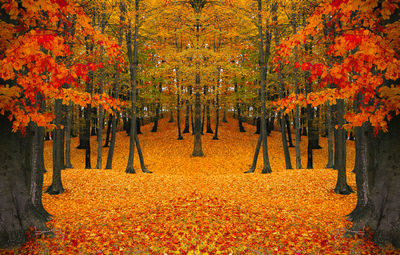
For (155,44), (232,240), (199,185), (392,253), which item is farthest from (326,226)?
(155,44)

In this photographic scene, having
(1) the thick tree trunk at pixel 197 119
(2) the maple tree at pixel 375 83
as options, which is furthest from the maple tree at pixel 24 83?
(1) the thick tree trunk at pixel 197 119

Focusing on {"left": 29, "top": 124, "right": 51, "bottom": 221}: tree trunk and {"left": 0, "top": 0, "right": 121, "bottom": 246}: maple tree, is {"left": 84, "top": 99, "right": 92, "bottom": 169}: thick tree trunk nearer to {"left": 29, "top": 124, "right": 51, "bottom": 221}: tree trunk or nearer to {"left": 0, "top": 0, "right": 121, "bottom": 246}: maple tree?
{"left": 29, "top": 124, "right": 51, "bottom": 221}: tree trunk

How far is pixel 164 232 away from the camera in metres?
5.36

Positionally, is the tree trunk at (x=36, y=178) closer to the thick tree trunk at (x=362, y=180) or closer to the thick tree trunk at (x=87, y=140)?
the thick tree trunk at (x=362, y=180)

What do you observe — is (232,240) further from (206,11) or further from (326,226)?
(206,11)

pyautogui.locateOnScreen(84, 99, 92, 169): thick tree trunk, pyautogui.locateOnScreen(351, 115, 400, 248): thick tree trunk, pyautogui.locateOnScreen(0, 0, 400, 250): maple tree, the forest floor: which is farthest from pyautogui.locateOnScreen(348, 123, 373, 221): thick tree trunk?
pyautogui.locateOnScreen(84, 99, 92, 169): thick tree trunk

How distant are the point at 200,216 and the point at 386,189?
404 cm

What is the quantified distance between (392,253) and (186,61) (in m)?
14.7

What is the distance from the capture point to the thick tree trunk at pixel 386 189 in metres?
4.65

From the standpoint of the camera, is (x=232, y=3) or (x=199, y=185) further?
(x=232, y=3)

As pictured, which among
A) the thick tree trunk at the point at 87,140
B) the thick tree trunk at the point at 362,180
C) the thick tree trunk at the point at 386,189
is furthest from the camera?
the thick tree trunk at the point at 87,140

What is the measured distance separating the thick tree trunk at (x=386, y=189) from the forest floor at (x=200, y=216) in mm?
314

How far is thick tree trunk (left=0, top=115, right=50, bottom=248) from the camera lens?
15.3ft

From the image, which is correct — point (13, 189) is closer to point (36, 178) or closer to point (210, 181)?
point (36, 178)
